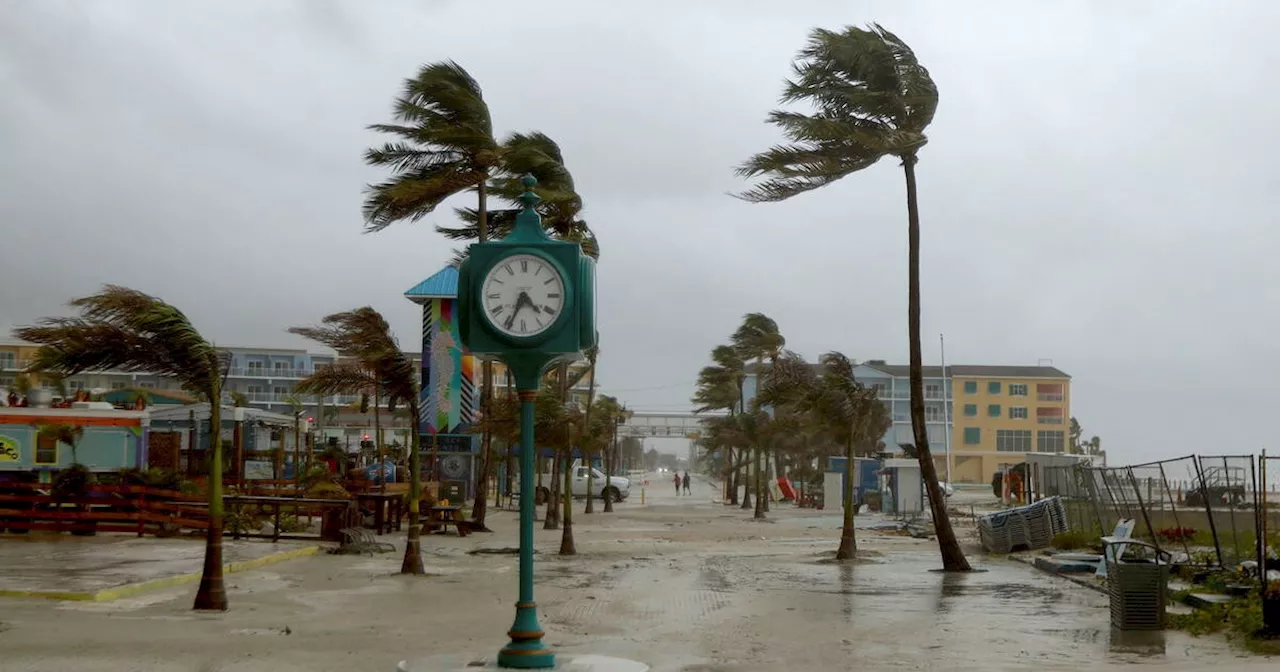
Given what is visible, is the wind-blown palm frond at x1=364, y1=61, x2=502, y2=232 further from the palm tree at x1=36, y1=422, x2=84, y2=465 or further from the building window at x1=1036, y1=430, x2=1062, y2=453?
the building window at x1=1036, y1=430, x2=1062, y2=453

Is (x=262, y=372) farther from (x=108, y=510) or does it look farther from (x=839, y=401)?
(x=839, y=401)

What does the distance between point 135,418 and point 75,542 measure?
585cm

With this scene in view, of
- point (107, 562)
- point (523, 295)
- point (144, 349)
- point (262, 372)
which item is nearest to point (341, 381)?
point (107, 562)

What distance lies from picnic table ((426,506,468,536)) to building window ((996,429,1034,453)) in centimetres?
10467

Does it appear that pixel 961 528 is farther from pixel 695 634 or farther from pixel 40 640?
pixel 40 640

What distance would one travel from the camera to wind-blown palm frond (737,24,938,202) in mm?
20219

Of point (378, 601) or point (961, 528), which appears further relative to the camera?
point (961, 528)

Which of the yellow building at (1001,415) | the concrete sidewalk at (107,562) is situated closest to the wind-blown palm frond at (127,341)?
the concrete sidewalk at (107,562)

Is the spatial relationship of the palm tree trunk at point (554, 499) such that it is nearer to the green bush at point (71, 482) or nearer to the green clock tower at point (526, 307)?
the green bush at point (71, 482)

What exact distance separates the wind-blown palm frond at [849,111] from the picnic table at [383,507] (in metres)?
11.3

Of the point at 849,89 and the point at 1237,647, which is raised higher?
the point at 849,89

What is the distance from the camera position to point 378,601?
1577 centimetres

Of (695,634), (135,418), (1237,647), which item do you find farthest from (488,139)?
(1237,647)

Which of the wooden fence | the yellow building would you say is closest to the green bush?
the wooden fence
